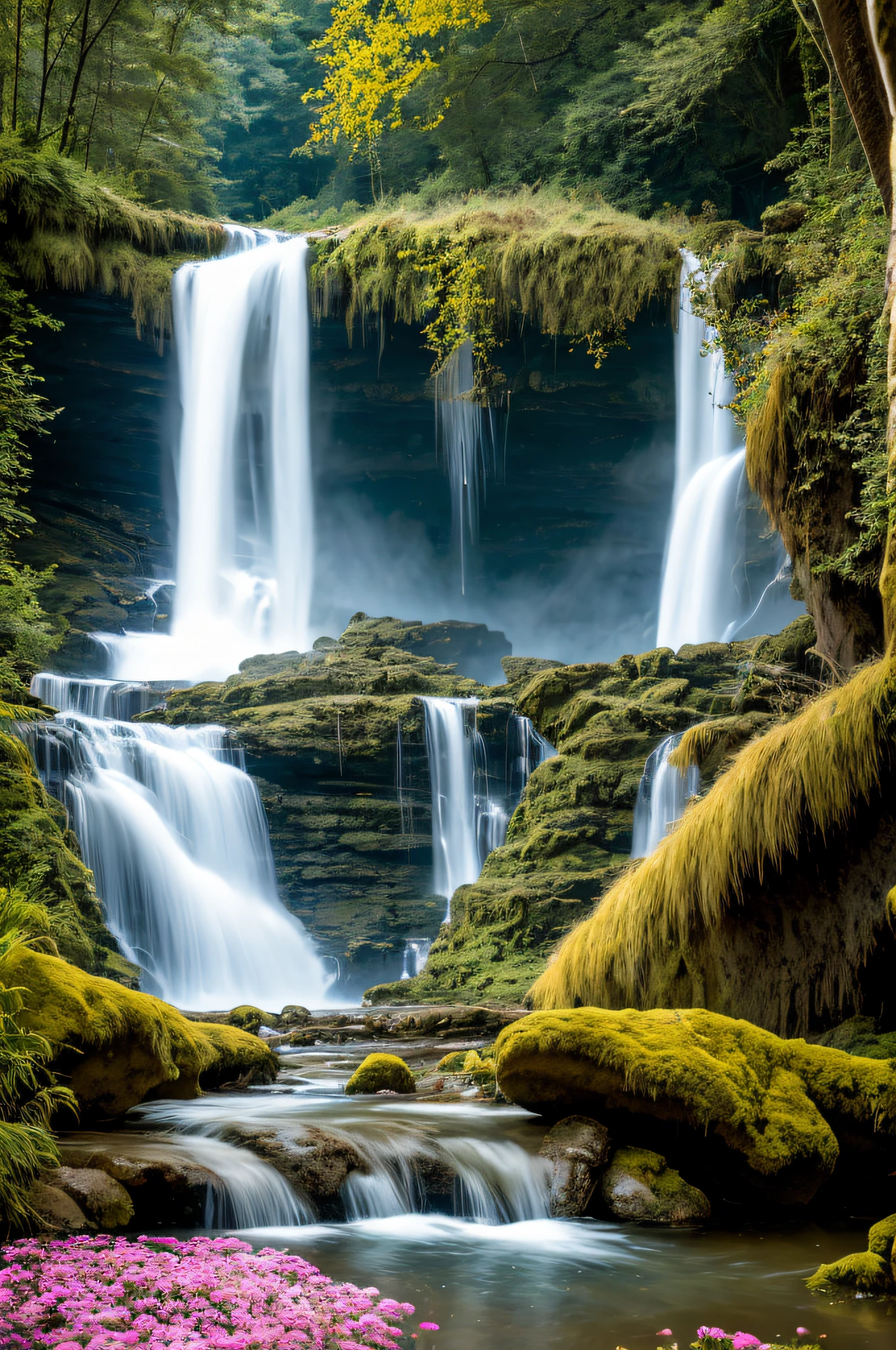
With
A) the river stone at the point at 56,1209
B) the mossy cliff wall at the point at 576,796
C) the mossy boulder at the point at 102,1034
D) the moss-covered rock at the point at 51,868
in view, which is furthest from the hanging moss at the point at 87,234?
the river stone at the point at 56,1209

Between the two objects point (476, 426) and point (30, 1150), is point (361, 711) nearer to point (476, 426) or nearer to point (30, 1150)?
point (476, 426)

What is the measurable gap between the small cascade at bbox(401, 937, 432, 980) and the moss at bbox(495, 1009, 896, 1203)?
10.1 metres

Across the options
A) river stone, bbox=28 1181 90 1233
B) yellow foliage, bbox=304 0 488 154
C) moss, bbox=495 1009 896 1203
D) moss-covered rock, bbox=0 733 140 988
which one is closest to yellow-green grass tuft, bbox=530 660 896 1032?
moss, bbox=495 1009 896 1203

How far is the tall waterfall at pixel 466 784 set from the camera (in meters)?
16.1

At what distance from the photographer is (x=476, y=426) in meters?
23.5

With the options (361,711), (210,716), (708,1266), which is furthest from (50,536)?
(708,1266)

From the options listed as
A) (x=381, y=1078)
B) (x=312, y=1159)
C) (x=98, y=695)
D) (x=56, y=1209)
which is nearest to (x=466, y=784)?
(x=98, y=695)

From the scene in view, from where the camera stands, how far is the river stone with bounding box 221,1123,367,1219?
4766 millimetres

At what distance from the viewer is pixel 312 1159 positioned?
489cm

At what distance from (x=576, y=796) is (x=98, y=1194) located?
9.58m

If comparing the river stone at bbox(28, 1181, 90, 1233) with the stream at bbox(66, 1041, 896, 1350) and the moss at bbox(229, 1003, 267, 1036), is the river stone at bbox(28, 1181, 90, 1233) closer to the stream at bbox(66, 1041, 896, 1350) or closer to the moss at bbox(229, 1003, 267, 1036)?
the stream at bbox(66, 1041, 896, 1350)

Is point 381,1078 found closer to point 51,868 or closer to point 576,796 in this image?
point 51,868

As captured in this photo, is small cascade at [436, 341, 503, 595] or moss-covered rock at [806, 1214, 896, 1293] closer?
moss-covered rock at [806, 1214, 896, 1293]

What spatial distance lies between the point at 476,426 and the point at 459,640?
16.7 feet
